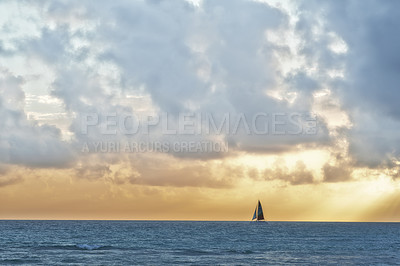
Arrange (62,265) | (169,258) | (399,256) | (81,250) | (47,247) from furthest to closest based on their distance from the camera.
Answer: (47,247)
(81,250)
(399,256)
(169,258)
(62,265)

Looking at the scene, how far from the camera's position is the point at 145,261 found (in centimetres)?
8831

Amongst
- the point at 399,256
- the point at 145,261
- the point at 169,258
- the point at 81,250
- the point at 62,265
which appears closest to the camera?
the point at 62,265

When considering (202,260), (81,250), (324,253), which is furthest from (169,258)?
(324,253)

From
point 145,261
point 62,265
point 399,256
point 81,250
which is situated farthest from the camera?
point 81,250

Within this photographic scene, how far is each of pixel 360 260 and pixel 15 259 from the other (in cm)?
6796

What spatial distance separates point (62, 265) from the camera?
82188 millimetres

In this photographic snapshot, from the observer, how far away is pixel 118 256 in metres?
97.3

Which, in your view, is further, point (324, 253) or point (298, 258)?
point (324, 253)

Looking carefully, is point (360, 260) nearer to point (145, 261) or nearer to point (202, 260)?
point (202, 260)

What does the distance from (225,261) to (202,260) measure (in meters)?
4.86

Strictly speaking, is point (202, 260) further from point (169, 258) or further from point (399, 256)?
point (399, 256)

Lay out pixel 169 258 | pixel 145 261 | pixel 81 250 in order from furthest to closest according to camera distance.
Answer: pixel 81 250 < pixel 169 258 < pixel 145 261

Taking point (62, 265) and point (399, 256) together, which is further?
point (399, 256)

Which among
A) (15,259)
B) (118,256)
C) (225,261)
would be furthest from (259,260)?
(15,259)
